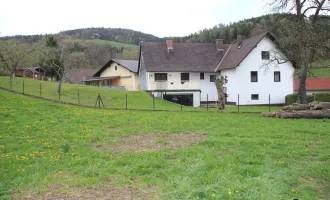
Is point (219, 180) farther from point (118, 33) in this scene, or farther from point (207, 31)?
point (118, 33)

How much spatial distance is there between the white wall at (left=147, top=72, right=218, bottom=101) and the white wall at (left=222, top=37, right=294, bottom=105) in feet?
9.52

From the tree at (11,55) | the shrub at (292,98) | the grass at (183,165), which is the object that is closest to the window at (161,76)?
the shrub at (292,98)

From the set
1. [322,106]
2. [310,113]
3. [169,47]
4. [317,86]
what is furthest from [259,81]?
[310,113]

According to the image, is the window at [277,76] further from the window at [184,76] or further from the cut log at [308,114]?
the cut log at [308,114]

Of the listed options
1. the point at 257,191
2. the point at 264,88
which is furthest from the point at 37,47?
the point at 257,191

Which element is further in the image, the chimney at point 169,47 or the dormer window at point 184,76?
the chimney at point 169,47

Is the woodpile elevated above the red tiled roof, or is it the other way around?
the red tiled roof

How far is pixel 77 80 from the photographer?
231 feet

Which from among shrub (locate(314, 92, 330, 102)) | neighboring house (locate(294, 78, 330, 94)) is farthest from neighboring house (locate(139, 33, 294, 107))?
neighboring house (locate(294, 78, 330, 94))

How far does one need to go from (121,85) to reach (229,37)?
107 ft

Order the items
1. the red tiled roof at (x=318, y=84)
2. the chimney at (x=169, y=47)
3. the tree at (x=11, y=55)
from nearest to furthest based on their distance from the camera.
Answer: the tree at (x=11, y=55)
the chimney at (x=169, y=47)
the red tiled roof at (x=318, y=84)

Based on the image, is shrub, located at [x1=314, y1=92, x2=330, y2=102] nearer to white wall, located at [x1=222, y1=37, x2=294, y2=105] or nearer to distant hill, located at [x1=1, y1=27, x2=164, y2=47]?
white wall, located at [x1=222, y1=37, x2=294, y2=105]

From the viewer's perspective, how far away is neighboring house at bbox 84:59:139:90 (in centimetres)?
4331

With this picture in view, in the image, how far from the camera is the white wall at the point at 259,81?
3500 cm
